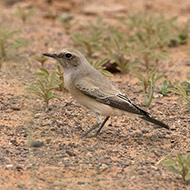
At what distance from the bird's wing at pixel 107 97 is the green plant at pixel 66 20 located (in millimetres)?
4982

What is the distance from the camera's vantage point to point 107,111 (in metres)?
6.15

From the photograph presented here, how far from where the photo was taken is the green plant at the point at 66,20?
10953mm

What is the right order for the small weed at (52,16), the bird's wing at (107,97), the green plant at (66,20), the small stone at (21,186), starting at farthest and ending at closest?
the small weed at (52,16)
the green plant at (66,20)
the bird's wing at (107,97)
the small stone at (21,186)

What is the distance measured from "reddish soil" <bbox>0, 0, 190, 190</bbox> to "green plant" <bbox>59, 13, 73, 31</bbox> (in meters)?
1.96

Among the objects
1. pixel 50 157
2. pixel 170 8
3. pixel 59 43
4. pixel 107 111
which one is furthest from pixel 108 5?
pixel 50 157

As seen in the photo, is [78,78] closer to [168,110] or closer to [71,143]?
[71,143]

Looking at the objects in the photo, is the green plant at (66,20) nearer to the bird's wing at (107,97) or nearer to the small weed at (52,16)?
the small weed at (52,16)

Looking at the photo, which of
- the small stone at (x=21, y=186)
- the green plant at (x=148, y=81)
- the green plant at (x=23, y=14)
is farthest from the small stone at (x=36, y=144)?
the green plant at (x=23, y=14)

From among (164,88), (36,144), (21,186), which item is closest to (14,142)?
(36,144)

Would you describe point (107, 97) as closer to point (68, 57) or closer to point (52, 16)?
point (68, 57)

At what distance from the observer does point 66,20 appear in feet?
37.5

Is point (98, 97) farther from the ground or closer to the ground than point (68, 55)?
closer to the ground

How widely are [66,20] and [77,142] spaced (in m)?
6.10

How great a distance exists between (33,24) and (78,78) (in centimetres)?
546
